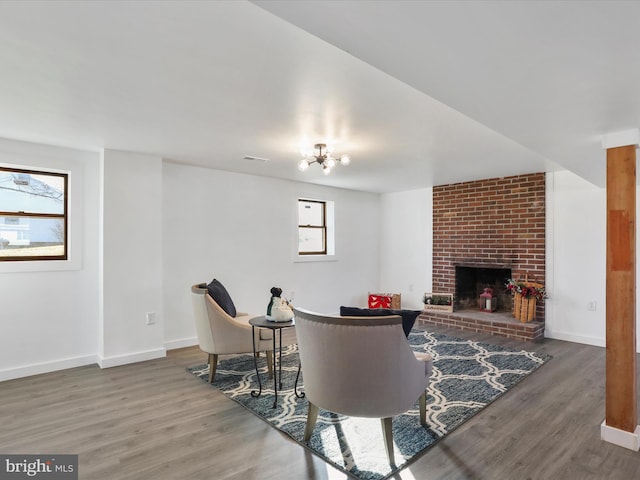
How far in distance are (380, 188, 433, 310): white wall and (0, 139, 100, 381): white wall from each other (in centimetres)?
502

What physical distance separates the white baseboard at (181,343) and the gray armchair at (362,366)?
2956mm

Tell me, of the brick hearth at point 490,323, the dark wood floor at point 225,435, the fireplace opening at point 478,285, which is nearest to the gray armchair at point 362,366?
the dark wood floor at point 225,435

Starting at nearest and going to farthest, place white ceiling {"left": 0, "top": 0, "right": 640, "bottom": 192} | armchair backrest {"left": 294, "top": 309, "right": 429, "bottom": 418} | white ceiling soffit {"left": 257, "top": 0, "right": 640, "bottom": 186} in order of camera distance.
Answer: white ceiling soffit {"left": 257, "top": 0, "right": 640, "bottom": 186} → white ceiling {"left": 0, "top": 0, "right": 640, "bottom": 192} → armchair backrest {"left": 294, "top": 309, "right": 429, "bottom": 418}

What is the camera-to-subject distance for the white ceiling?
1.28 metres

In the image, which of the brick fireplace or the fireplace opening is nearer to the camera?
the brick fireplace

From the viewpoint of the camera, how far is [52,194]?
3.95 meters

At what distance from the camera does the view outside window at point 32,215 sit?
3.67m

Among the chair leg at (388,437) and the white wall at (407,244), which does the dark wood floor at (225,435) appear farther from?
the white wall at (407,244)

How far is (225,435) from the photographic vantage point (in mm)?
2541

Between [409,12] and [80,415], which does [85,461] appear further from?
[409,12]

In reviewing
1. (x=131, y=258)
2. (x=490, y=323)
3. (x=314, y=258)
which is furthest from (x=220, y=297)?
(x=490, y=323)

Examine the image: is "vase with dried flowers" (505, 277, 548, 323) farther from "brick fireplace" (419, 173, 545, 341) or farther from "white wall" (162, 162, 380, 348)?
"white wall" (162, 162, 380, 348)

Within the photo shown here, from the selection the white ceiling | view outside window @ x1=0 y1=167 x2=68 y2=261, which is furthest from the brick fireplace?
view outside window @ x1=0 y1=167 x2=68 y2=261

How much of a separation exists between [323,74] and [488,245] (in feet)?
15.3
